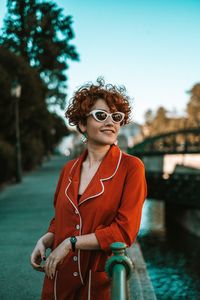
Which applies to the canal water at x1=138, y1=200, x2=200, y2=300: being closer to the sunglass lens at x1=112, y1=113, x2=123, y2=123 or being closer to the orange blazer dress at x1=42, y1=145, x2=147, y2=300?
the orange blazer dress at x1=42, y1=145, x2=147, y2=300

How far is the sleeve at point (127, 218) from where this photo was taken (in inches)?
74.0

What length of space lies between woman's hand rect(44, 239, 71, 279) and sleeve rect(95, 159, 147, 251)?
0.16 meters

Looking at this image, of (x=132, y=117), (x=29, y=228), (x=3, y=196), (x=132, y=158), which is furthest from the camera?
(x=3, y=196)

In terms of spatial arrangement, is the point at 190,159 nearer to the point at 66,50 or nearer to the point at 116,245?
the point at 66,50

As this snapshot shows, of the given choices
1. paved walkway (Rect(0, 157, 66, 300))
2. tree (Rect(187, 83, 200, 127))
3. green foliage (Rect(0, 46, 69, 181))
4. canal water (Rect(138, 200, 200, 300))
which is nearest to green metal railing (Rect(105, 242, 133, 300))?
paved walkway (Rect(0, 157, 66, 300))

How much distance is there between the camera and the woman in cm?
191

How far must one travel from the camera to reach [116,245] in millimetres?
1669

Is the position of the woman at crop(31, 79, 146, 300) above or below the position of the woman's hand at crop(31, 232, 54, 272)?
above

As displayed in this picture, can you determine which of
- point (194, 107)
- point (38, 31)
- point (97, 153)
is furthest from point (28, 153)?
point (194, 107)

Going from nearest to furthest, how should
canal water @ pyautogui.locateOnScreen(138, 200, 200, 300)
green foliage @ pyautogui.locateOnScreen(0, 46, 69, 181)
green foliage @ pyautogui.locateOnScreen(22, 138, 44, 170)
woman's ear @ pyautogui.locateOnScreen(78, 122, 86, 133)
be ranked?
1. woman's ear @ pyautogui.locateOnScreen(78, 122, 86, 133)
2. canal water @ pyautogui.locateOnScreen(138, 200, 200, 300)
3. green foliage @ pyautogui.locateOnScreen(0, 46, 69, 181)
4. green foliage @ pyautogui.locateOnScreen(22, 138, 44, 170)

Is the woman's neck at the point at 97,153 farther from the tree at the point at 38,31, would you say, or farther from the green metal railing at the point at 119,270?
the tree at the point at 38,31

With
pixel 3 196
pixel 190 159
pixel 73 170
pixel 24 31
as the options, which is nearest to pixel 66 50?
pixel 24 31

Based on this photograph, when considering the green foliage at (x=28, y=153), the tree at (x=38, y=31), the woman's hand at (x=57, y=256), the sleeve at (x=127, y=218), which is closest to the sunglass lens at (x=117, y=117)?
the sleeve at (x=127, y=218)

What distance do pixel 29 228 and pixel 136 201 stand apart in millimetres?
5434
